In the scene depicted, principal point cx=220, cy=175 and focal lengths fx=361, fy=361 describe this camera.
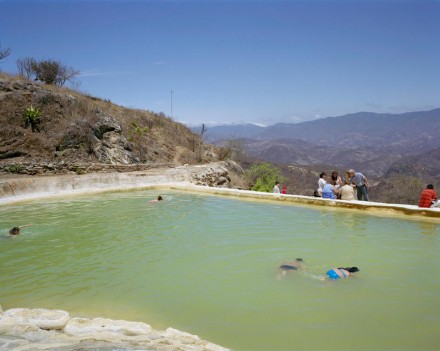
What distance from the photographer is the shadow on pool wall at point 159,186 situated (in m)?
8.94

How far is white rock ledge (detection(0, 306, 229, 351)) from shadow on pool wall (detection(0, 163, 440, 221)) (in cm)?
699

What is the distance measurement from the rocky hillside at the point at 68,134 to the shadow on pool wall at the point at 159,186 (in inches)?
103

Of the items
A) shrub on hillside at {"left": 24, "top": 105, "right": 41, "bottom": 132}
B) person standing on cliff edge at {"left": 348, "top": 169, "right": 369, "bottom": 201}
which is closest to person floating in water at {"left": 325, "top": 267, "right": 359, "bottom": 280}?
person standing on cliff edge at {"left": 348, "top": 169, "right": 369, "bottom": 201}

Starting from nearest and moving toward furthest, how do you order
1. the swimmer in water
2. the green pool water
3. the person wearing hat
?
the green pool water, the swimmer in water, the person wearing hat

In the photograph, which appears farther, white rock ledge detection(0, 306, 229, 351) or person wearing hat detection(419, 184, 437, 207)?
person wearing hat detection(419, 184, 437, 207)

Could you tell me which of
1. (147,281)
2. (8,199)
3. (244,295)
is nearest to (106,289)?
(147,281)

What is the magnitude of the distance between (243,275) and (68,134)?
16.5 metres

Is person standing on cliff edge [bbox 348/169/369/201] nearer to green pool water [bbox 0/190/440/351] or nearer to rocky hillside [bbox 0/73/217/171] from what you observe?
green pool water [bbox 0/190/440/351]

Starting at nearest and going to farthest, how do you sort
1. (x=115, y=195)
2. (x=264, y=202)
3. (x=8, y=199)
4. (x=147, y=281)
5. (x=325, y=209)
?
(x=147, y=281) → (x=325, y=209) → (x=264, y=202) → (x=8, y=199) → (x=115, y=195)

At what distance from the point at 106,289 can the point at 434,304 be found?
4.16 meters

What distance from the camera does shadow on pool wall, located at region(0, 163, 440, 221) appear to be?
8.94 metres

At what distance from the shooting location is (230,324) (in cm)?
393

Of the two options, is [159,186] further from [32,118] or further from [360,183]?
[32,118]

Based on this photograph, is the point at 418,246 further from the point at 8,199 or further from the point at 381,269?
the point at 8,199
